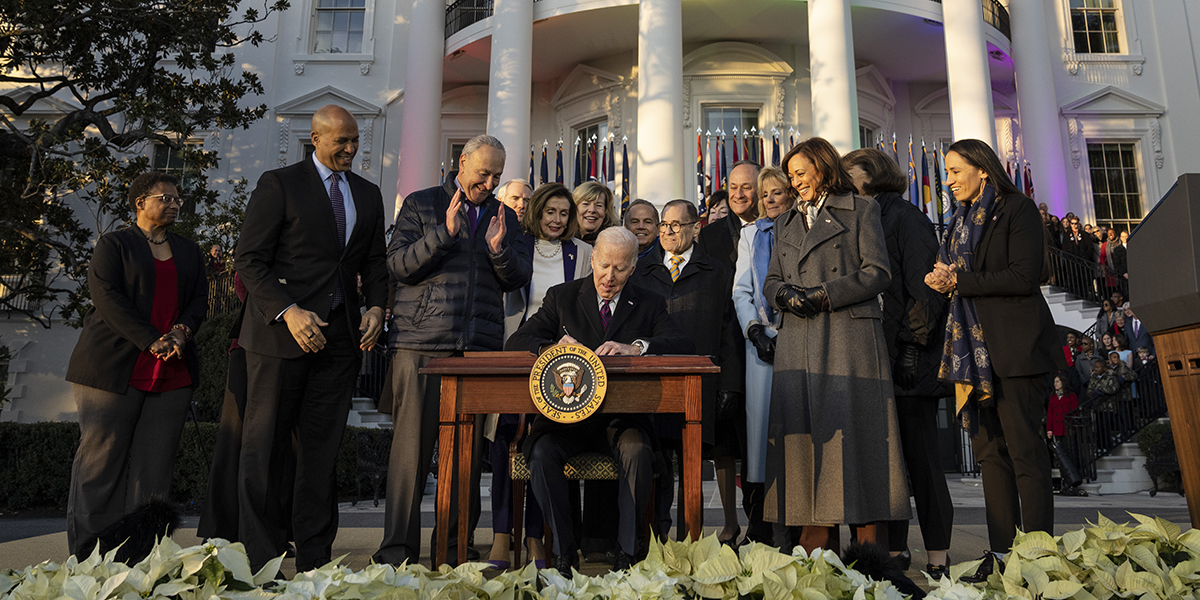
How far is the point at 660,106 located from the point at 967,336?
11377 millimetres

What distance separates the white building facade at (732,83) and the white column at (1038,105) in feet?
0.14

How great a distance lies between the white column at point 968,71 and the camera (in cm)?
1541

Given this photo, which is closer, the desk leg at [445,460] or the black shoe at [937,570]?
the desk leg at [445,460]

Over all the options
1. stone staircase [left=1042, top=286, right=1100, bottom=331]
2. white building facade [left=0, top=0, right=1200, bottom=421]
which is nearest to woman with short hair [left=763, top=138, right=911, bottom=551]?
white building facade [left=0, top=0, right=1200, bottom=421]

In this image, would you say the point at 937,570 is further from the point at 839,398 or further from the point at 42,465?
the point at 42,465

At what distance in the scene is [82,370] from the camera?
13.2 ft

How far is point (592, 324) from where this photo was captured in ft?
12.9

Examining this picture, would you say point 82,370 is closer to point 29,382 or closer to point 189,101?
point 189,101

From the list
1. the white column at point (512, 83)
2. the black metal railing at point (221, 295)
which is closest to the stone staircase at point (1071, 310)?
the white column at point (512, 83)

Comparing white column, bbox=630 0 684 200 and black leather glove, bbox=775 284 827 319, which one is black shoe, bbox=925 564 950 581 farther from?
white column, bbox=630 0 684 200

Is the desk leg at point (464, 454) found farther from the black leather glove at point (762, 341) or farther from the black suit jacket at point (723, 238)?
the black suit jacket at point (723, 238)

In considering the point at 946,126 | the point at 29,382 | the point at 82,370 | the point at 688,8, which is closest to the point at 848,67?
the point at 688,8

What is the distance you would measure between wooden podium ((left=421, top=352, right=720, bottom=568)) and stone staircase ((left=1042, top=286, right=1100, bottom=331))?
12810 mm

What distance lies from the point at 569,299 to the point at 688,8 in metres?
14.5
